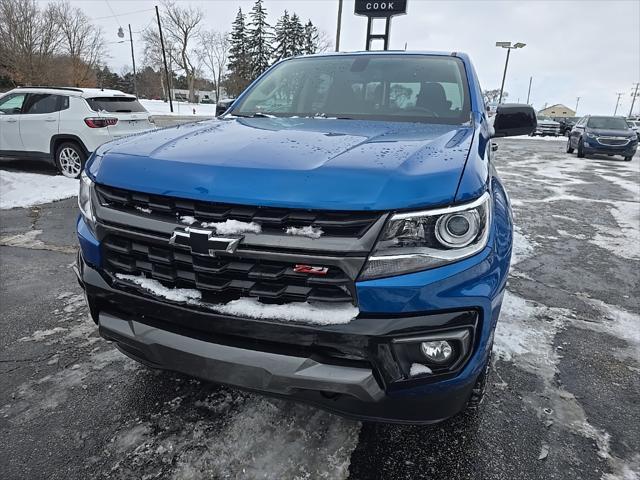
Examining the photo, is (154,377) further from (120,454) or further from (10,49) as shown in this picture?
(10,49)

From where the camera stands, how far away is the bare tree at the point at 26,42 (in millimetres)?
31266

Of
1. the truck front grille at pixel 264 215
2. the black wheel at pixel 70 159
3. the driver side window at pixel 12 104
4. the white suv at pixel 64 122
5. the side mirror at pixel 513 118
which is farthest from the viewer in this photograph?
the driver side window at pixel 12 104

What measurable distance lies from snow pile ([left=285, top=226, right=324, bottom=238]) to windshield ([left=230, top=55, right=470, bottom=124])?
4.52 ft

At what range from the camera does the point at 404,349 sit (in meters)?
1.49

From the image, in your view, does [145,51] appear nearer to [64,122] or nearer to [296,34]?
[296,34]

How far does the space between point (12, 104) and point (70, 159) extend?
5.95 ft

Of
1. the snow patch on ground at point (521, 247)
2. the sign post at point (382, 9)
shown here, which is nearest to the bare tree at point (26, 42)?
the sign post at point (382, 9)

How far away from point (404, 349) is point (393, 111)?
169cm

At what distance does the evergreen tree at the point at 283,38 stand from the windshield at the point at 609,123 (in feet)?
154

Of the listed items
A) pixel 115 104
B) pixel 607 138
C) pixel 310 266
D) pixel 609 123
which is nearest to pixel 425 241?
pixel 310 266

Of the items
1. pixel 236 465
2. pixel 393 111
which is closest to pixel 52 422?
pixel 236 465

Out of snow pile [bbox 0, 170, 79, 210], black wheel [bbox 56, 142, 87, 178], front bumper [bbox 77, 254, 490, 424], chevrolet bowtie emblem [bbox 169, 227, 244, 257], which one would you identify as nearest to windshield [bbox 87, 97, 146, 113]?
black wheel [bbox 56, 142, 87, 178]

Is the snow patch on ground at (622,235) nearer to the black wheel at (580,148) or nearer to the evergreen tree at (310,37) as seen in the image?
the black wheel at (580,148)

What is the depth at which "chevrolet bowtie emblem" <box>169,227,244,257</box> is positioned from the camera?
4.99 feet
